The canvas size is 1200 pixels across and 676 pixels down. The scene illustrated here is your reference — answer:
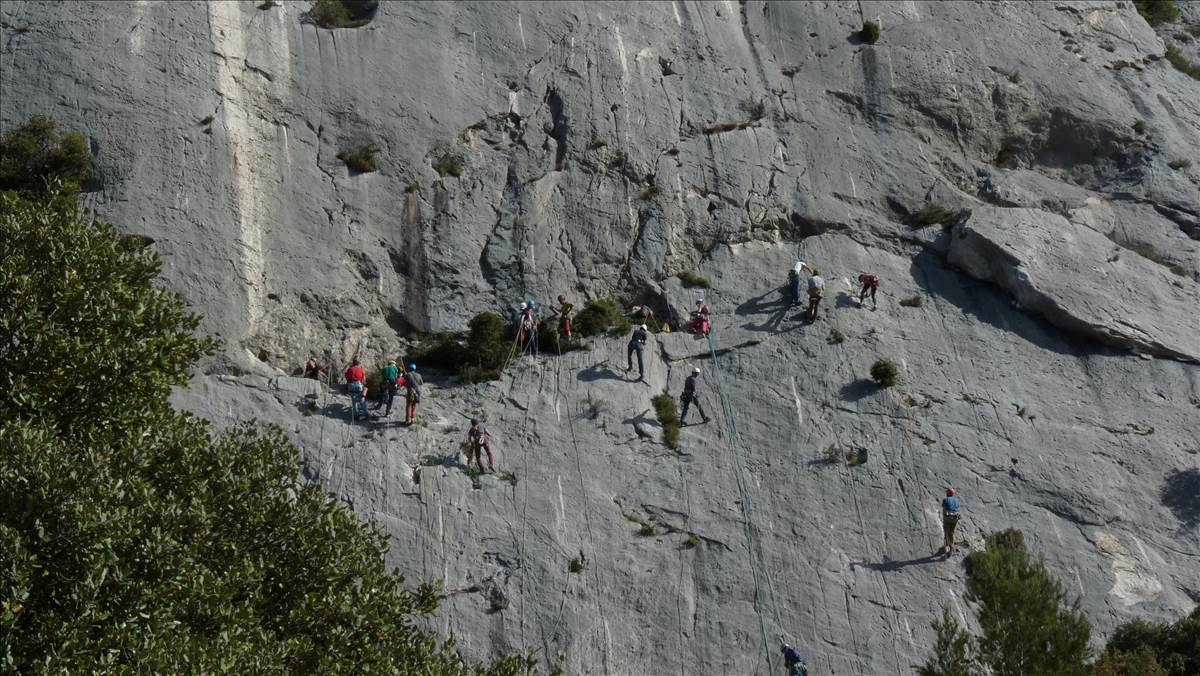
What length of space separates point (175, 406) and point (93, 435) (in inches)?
384

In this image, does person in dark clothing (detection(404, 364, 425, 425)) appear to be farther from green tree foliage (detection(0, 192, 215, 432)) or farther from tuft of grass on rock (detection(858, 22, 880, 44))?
tuft of grass on rock (detection(858, 22, 880, 44))

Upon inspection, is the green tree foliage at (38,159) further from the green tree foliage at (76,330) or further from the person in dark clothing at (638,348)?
the person in dark clothing at (638,348)

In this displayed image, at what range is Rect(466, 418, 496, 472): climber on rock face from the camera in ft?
95.6

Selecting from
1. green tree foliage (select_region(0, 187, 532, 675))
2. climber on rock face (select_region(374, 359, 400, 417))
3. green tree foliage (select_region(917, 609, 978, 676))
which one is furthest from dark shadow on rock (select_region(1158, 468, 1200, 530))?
climber on rock face (select_region(374, 359, 400, 417))

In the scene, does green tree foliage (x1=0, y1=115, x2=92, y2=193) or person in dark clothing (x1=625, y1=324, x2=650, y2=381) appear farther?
green tree foliage (x1=0, y1=115, x2=92, y2=193)

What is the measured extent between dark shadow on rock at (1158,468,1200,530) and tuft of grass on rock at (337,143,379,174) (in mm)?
21779

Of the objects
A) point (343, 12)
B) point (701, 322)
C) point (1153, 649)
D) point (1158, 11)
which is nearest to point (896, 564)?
point (1153, 649)

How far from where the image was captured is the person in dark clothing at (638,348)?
31.8 meters

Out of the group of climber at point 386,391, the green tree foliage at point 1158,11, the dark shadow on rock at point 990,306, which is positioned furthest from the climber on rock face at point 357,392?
the green tree foliage at point 1158,11

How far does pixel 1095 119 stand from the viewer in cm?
3981

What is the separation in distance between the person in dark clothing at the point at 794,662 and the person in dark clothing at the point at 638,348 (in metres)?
8.62

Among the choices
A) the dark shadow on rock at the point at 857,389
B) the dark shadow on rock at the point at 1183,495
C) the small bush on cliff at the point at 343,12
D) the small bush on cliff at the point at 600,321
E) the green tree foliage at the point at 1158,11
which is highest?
the green tree foliage at the point at 1158,11

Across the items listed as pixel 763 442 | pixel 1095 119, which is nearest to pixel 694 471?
pixel 763 442

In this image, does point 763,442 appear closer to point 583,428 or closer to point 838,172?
point 583,428
